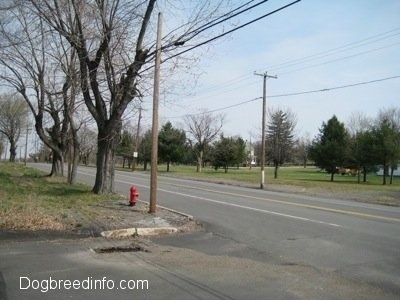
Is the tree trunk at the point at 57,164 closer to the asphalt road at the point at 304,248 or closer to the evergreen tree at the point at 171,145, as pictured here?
the asphalt road at the point at 304,248

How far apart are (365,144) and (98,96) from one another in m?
40.9

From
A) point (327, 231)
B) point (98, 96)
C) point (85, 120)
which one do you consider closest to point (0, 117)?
point (85, 120)

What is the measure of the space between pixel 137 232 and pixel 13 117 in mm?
70238

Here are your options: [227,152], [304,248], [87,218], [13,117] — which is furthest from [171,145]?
[304,248]

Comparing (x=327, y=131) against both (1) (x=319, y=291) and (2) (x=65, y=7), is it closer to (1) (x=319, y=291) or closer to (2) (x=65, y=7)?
(2) (x=65, y=7)

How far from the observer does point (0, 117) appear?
76.4 meters

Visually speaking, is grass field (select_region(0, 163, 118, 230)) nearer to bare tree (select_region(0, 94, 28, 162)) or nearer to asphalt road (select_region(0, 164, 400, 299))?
asphalt road (select_region(0, 164, 400, 299))

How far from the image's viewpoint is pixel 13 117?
249 ft

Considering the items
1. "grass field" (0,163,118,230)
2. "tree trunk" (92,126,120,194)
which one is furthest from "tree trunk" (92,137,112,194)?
"grass field" (0,163,118,230)

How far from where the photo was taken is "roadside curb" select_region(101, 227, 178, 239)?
1124 centimetres

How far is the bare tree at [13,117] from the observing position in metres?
70.7

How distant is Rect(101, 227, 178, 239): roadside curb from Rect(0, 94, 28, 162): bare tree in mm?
61128

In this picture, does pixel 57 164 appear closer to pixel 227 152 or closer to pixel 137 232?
pixel 137 232

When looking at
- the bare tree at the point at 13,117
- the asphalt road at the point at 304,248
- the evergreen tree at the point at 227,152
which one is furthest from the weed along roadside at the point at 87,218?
the bare tree at the point at 13,117
